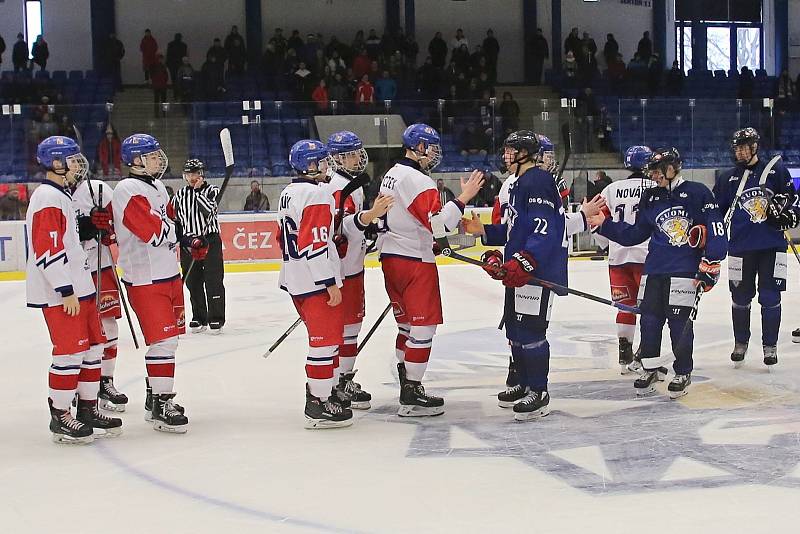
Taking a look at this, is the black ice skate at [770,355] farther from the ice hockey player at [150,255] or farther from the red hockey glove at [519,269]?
the ice hockey player at [150,255]

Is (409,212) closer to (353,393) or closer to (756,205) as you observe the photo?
(353,393)

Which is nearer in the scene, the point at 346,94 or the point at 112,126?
the point at 112,126

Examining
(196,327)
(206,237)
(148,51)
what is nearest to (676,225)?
(206,237)

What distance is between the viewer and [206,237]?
8.21 m

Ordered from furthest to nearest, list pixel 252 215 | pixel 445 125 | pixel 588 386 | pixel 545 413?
pixel 445 125 < pixel 252 215 < pixel 588 386 < pixel 545 413

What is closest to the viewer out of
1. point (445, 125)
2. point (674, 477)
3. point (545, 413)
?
point (674, 477)

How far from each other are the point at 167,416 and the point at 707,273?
2.64 metres

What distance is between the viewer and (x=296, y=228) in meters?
5.05

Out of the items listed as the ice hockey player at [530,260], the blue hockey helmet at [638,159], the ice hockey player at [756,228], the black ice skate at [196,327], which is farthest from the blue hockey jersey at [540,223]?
the black ice skate at [196,327]

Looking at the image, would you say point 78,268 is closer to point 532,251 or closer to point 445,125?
point 532,251

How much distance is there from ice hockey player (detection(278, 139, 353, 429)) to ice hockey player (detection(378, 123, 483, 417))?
1.08 feet

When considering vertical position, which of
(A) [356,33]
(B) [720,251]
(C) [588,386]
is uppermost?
(A) [356,33]

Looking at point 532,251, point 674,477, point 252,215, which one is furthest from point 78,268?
point 252,215

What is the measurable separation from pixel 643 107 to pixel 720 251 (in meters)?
9.62
